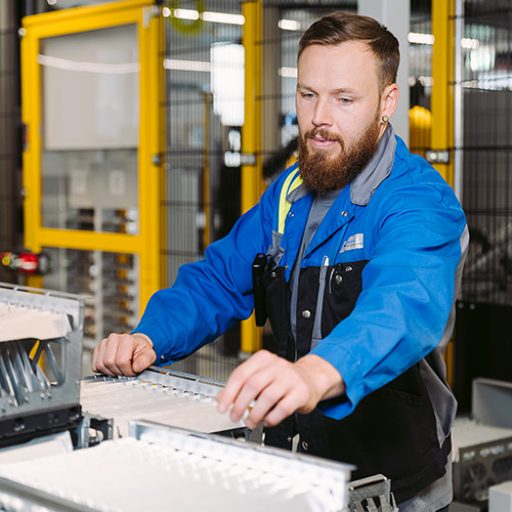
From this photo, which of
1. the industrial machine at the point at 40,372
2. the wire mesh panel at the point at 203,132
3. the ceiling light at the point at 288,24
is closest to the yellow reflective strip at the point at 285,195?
the industrial machine at the point at 40,372

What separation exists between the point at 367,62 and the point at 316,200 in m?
0.36

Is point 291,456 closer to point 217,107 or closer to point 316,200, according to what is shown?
point 316,200

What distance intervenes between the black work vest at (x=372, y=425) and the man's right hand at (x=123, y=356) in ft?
1.11

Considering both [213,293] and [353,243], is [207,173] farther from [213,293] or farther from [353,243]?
[353,243]

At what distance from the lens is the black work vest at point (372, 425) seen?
2064mm

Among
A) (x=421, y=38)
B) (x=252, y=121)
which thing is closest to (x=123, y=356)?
(x=421, y=38)

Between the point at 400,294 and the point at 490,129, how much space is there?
8.28 ft

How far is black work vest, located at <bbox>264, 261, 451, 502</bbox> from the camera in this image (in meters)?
2.06

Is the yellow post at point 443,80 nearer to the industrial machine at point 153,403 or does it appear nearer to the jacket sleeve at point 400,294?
the jacket sleeve at point 400,294

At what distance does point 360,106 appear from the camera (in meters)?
2.14

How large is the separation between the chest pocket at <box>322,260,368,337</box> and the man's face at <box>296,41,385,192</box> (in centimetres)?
23

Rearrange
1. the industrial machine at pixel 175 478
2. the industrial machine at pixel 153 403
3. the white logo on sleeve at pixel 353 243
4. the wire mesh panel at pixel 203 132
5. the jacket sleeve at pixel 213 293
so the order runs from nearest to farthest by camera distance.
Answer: the industrial machine at pixel 175 478 → the industrial machine at pixel 153 403 → the white logo on sleeve at pixel 353 243 → the jacket sleeve at pixel 213 293 → the wire mesh panel at pixel 203 132

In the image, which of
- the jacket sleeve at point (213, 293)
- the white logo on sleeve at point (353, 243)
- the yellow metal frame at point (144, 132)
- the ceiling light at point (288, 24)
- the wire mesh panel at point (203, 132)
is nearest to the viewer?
the white logo on sleeve at point (353, 243)

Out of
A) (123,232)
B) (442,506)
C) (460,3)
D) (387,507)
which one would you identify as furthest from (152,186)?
(387,507)
